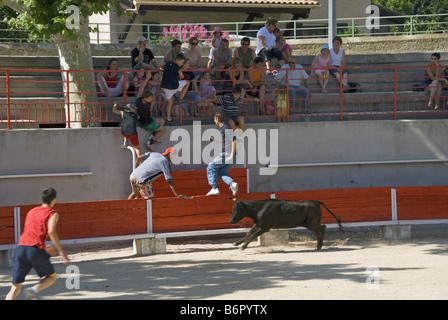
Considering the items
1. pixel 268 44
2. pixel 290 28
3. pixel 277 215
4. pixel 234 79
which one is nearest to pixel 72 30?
pixel 234 79

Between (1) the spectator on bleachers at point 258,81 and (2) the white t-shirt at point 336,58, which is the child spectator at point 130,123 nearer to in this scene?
(1) the spectator on bleachers at point 258,81

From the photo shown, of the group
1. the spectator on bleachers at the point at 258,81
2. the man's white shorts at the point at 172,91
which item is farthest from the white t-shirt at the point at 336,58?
the man's white shorts at the point at 172,91

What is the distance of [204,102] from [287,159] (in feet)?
6.22

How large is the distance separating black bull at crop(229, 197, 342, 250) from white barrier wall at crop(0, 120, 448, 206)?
7.05 ft

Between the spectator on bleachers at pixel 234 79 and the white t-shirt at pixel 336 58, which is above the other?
the white t-shirt at pixel 336 58

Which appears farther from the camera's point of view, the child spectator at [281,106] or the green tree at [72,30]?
the child spectator at [281,106]

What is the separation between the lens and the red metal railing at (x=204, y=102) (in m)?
15.3

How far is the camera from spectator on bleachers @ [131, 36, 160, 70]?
54.2ft

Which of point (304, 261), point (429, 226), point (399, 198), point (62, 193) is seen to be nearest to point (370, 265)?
point (304, 261)

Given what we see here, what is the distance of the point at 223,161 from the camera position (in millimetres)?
14242

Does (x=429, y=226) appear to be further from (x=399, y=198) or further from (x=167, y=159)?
(x=167, y=159)

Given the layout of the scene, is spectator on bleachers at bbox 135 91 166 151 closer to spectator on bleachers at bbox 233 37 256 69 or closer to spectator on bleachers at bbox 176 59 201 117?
spectator on bleachers at bbox 176 59 201 117

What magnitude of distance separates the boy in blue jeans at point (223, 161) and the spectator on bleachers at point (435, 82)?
467 centimetres

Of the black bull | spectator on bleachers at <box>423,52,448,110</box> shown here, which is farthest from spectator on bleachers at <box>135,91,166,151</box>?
spectator on bleachers at <box>423,52,448,110</box>
